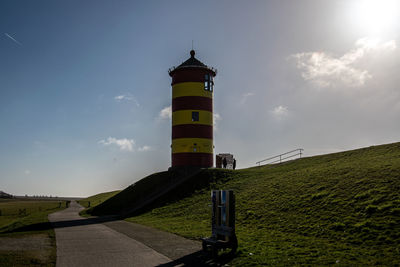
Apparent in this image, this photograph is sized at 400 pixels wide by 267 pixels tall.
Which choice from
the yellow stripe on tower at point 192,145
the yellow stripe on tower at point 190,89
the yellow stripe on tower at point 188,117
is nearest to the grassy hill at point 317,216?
the yellow stripe on tower at point 192,145

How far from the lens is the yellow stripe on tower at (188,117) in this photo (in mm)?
36438

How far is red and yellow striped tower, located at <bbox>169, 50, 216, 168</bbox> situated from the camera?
36.4 metres

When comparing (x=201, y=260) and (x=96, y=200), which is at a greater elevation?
(x=96, y=200)

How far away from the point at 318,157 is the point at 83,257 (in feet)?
86.3

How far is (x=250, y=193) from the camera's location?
24.0 m

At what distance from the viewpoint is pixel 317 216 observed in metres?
15.8

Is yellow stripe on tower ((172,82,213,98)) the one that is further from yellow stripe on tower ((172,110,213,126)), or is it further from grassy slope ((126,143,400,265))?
grassy slope ((126,143,400,265))

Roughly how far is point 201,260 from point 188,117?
1026 inches

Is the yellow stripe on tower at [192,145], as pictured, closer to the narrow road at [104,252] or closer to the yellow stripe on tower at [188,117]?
the yellow stripe on tower at [188,117]

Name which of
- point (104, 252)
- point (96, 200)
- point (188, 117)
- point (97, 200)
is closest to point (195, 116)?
point (188, 117)

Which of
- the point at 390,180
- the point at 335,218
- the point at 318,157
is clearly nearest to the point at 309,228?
the point at 335,218

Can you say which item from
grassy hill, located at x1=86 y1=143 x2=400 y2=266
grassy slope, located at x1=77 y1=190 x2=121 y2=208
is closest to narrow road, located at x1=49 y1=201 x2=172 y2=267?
grassy hill, located at x1=86 y1=143 x2=400 y2=266

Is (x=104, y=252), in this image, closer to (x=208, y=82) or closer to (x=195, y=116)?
(x=195, y=116)

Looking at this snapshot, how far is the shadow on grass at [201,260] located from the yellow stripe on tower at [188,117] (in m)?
25.1
